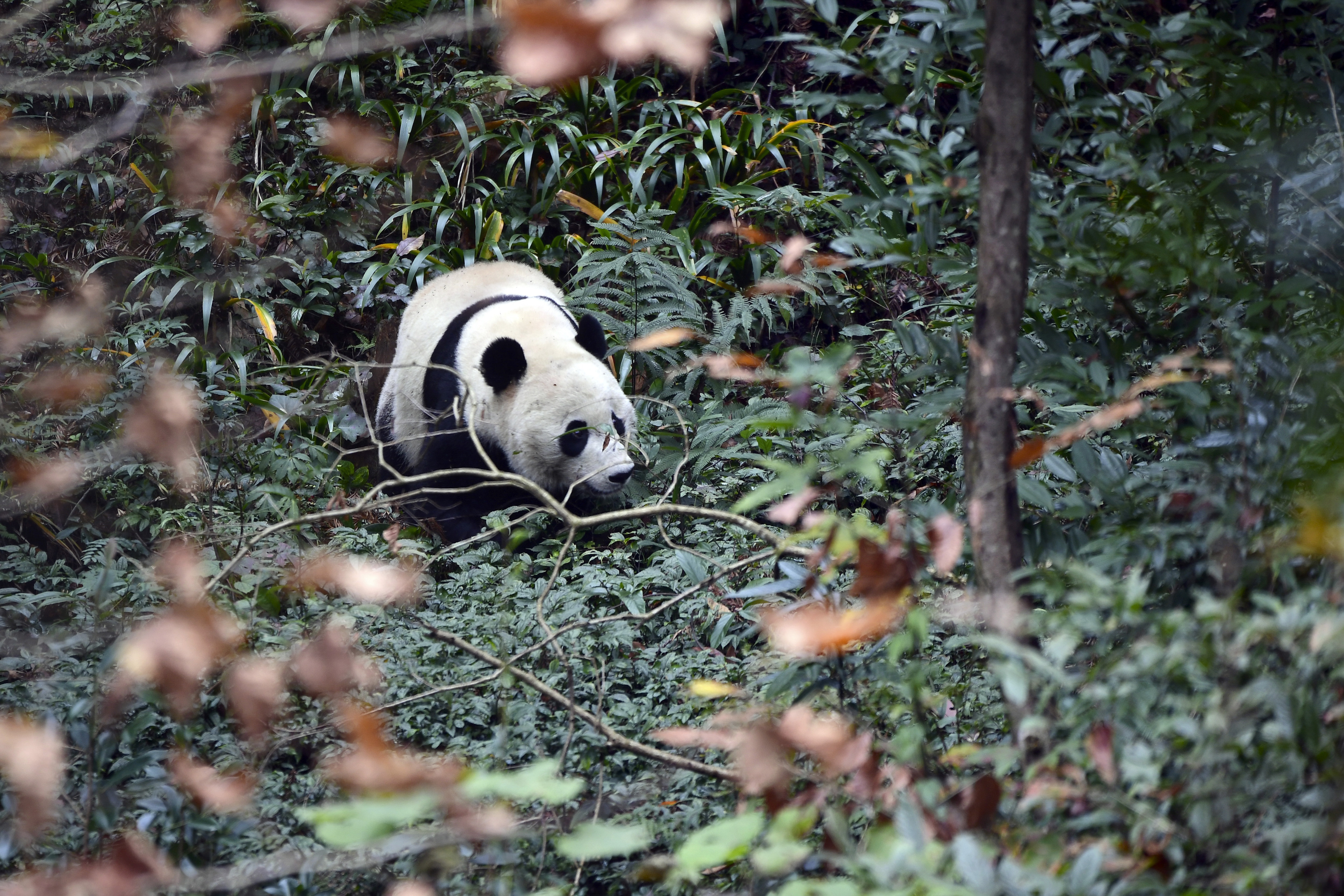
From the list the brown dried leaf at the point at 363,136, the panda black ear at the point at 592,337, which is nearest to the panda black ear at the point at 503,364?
the panda black ear at the point at 592,337

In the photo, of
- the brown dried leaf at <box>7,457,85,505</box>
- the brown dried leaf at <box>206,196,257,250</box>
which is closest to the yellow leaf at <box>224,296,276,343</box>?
the brown dried leaf at <box>206,196,257,250</box>

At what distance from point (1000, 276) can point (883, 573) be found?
2.23 ft

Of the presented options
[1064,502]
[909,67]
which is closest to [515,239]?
[909,67]

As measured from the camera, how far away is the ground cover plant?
A: 1.44 m

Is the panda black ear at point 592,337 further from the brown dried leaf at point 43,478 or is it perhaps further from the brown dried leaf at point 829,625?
the brown dried leaf at point 829,625

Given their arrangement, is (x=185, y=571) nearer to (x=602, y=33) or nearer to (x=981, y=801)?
(x=602, y=33)

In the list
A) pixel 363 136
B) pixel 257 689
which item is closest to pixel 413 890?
pixel 257 689

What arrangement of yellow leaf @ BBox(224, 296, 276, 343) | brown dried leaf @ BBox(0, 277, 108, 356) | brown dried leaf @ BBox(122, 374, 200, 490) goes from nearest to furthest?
brown dried leaf @ BBox(122, 374, 200, 490) → brown dried leaf @ BBox(0, 277, 108, 356) → yellow leaf @ BBox(224, 296, 276, 343)

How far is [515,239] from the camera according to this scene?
20.4ft

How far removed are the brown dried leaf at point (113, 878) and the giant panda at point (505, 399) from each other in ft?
7.66

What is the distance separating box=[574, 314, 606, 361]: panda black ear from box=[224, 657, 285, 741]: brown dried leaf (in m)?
2.48

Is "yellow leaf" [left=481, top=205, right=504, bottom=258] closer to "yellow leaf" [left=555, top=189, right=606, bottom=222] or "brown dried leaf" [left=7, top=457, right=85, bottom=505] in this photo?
"yellow leaf" [left=555, top=189, right=606, bottom=222]

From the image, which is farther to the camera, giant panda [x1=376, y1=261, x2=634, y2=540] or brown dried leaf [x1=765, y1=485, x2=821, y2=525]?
giant panda [x1=376, y1=261, x2=634, y2=540]

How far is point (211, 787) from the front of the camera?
2.06m
